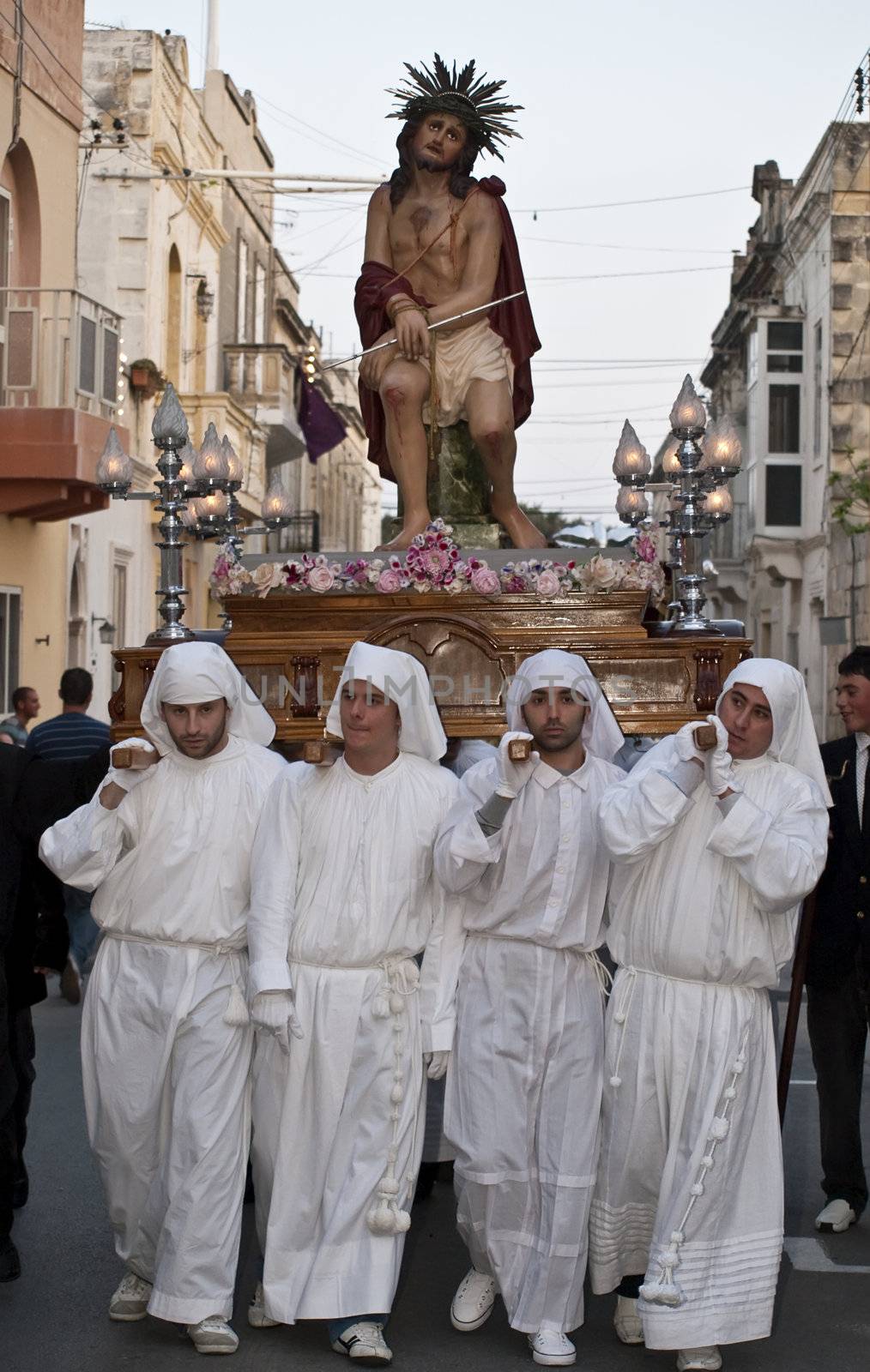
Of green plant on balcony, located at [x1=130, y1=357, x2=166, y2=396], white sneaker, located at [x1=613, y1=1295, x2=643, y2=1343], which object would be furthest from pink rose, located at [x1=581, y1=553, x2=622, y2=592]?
green plant on balcony, located at [x1=130, y1=357, x2=166, y2=396]

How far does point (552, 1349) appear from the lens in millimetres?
4965

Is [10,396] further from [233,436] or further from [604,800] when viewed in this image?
[604,800]

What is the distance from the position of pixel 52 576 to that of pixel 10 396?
6.99 ft

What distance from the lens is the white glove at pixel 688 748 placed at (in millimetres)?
4945

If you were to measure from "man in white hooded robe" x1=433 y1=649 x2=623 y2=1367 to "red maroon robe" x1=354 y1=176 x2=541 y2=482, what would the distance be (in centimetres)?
342

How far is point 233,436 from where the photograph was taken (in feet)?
91.9

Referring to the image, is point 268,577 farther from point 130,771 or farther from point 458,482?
point 130,771

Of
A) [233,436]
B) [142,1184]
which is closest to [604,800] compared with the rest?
[142,1184]

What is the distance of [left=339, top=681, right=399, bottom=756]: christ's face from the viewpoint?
205 inches

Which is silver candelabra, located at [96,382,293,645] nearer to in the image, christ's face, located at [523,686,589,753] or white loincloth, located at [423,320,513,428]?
white loincloth, located at [423,320,513,428]

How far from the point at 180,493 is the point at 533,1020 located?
374 centimetres

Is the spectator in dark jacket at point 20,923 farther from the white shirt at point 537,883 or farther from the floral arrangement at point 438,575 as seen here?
the floral arrangement at point 438,575

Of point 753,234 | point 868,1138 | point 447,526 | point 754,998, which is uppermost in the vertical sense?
point 753,234

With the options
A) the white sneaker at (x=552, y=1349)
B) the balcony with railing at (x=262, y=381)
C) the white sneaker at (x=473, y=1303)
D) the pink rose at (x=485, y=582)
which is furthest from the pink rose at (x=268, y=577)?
the balcony with railing at (x=262, y=381)
